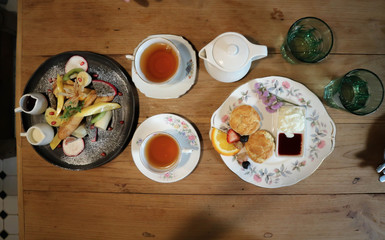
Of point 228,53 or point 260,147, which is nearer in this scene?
point 228,53

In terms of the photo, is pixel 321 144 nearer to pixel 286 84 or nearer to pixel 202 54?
pixel 286 84

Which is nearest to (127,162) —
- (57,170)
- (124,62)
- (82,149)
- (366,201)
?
(82,149)

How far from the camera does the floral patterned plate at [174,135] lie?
121cm

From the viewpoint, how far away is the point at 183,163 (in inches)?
47.8

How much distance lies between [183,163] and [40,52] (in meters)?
0.99

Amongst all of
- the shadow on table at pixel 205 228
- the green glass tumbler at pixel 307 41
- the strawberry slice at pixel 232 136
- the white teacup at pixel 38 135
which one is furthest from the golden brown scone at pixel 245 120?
the white teacup at pixel 38 135

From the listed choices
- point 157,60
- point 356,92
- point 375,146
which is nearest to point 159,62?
point 157,60

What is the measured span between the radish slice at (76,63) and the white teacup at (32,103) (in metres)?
0.19

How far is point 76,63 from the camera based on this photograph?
1247 millimetres

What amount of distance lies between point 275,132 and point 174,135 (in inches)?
20.1

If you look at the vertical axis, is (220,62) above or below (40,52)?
above

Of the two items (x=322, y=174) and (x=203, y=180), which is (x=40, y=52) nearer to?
(x=203, y=180)

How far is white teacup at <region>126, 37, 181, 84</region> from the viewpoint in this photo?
111 centimetres

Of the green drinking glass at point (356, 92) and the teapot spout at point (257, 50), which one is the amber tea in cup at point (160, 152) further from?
the green drinking glass at point (356, 92)
